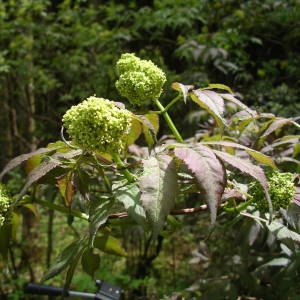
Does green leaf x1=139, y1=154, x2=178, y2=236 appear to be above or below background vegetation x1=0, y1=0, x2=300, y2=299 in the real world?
above

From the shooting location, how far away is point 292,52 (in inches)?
133

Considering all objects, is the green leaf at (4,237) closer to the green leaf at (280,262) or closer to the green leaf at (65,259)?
the green leaf at (65,259)

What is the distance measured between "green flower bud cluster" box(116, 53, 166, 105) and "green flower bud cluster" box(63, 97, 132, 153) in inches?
5.9

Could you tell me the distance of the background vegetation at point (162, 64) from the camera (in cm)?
288

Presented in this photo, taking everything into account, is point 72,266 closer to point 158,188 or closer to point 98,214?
point 98,214

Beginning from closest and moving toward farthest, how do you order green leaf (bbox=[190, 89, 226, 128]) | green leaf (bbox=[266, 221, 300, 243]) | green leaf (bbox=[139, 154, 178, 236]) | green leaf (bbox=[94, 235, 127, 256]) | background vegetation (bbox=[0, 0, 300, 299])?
1. green leaf (bbox=[139, 154, 178, 236])
2. green leaf (bbox=[190, 89, 226, 128])
3. green leaf (bbox=[266, 221, 300, 243])
4. green leaf (bbox=[94, 235, 127, 256])
5. background vegetation (bbox=[0, 0, 300, 299])

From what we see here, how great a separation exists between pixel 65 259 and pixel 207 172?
0.44 meters

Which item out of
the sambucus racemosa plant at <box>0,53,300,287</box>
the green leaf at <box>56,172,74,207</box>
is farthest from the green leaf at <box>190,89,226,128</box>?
the green leaf at <box>56,172,74,207</box>

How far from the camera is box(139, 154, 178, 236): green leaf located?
72 centimetres

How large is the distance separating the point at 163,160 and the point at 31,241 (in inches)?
140

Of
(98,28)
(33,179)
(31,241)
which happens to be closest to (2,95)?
(98,28)

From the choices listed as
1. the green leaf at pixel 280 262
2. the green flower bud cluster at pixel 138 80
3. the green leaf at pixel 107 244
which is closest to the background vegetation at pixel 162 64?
the green leaf at pixel 280 262

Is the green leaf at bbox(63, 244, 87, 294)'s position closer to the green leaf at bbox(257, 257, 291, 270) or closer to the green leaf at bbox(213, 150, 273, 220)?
the green leaf at bbox(213, 150, 273, 220)

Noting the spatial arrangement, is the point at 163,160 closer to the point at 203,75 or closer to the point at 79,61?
the point at 203,75
